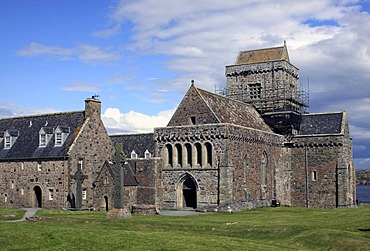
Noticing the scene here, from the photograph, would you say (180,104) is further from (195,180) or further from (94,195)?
(94,195)

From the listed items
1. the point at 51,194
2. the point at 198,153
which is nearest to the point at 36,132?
the point at 51,194

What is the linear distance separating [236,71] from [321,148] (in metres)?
17.0

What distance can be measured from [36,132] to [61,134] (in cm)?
482

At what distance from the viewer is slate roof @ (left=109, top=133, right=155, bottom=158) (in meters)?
70.0

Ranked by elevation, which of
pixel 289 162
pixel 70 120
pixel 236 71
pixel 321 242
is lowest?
pixel 321 242

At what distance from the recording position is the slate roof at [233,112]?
55.6 m

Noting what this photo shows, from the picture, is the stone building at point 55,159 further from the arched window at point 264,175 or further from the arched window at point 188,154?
the arched window at point 264,175


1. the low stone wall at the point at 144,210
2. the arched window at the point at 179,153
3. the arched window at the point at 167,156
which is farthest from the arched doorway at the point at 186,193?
the low stone wall at the point at 144,210

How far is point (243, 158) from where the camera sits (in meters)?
54.7

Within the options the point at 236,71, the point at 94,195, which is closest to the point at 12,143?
the point at 94,195

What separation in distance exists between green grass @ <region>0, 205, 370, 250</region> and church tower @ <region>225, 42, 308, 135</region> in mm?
32158

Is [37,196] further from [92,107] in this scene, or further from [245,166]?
[245,166]

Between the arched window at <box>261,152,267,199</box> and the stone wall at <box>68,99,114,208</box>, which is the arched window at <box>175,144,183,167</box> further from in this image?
the arched window at <box>261,152,267,199</box>

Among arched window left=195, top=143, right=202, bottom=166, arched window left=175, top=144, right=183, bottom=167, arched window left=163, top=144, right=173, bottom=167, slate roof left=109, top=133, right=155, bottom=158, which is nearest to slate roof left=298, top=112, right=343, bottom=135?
arched window left=195, top=143, right=202, bottom=166
